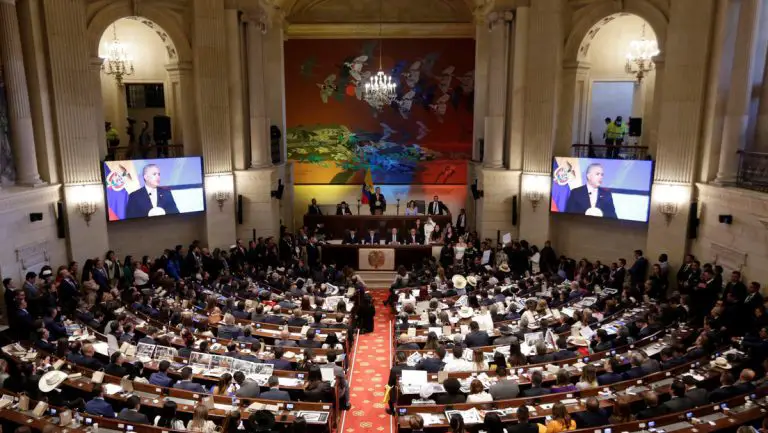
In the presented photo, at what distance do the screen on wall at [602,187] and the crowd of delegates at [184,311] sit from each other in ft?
Result: 23.0

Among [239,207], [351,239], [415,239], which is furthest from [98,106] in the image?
[415,239]

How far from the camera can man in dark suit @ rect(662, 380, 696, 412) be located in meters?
8.20

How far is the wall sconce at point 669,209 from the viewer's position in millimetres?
14930

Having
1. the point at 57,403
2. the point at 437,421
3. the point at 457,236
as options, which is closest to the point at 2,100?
the point at 57,403

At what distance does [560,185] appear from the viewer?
17.9 meters

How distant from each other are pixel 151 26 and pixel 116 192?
5174mm

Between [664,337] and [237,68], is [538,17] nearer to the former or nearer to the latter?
[237,68]

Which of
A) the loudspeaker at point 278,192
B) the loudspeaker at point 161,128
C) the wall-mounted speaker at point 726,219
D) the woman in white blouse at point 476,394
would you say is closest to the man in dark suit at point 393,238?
the loudspeaker at point 278,192

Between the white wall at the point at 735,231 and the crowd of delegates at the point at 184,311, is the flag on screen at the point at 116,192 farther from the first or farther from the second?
the white wall at the point at 735,231

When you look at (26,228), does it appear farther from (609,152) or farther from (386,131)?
(609,152)

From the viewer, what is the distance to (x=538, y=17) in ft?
58.1

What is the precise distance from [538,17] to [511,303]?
9344 millimetres

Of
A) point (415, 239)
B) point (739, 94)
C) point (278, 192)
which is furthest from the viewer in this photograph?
point (415, 239)

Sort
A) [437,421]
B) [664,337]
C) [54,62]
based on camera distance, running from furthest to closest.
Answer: [54,62], [664,337], [437,421]
